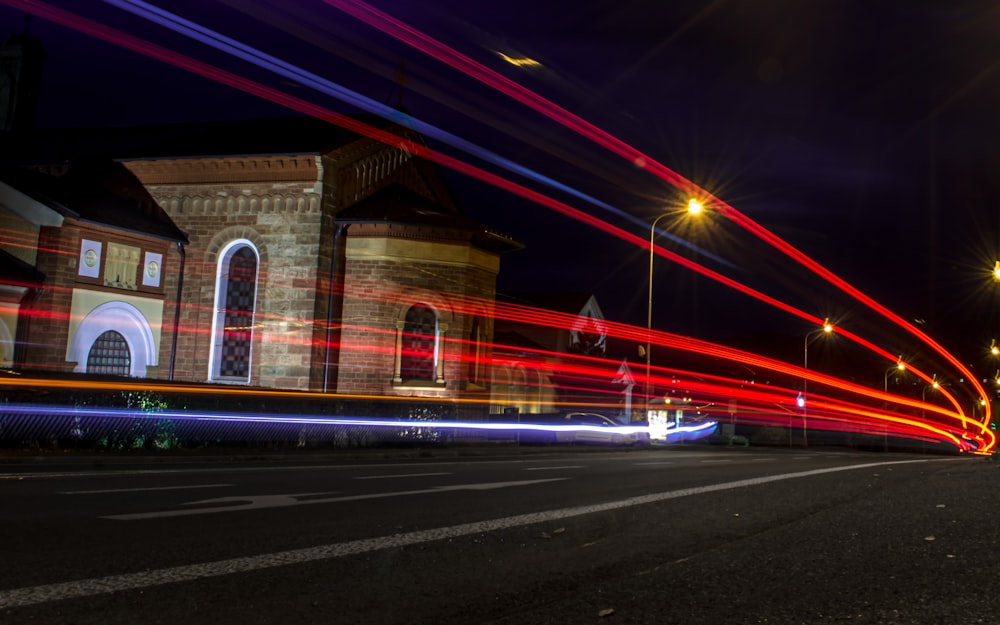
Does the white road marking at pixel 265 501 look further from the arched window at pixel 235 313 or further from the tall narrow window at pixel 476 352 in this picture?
the arched window at pixel 235 313

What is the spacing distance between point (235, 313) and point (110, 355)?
4796 millimetres

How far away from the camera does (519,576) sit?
18.1 ft

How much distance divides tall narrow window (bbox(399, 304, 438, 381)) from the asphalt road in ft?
74.8

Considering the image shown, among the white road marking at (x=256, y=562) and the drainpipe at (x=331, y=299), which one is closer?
the white road marking at (x=256, y=562)

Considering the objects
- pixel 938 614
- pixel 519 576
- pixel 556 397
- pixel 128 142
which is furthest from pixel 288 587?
pixel 556 397

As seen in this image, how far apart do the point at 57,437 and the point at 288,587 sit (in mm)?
14997

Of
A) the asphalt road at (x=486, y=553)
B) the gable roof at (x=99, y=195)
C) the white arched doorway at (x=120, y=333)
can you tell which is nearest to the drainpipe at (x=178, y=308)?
the gable roof at (x=99, y=195)

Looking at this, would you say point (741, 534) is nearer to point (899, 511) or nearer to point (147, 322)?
point (899, 511)

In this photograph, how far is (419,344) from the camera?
34.2 m

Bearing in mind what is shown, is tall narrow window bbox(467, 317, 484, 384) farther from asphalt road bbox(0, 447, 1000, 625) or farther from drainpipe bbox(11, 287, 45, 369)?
asphalt road bbox(0, 447, 1000, 625)

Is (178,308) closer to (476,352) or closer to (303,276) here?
(303,276)

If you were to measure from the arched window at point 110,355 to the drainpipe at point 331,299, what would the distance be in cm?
724

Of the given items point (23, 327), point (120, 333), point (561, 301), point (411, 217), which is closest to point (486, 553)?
point (23, 327)

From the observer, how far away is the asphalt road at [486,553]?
4617 millimetres
